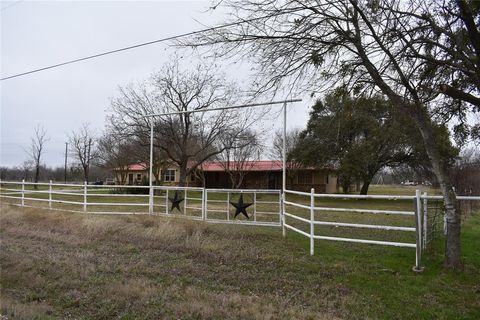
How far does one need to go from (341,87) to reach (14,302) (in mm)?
7675

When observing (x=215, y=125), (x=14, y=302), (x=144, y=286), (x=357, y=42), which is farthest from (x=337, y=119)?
(x=215, y=125)

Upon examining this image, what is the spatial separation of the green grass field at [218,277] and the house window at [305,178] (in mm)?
31772

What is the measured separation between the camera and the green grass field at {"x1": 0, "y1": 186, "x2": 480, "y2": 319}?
5.82 m

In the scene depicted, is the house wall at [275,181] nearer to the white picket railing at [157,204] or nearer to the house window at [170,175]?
the house window at [170,175]

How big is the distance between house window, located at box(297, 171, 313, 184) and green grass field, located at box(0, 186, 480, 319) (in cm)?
3177

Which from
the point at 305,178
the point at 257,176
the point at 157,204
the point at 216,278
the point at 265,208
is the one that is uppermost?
the point at 257,176

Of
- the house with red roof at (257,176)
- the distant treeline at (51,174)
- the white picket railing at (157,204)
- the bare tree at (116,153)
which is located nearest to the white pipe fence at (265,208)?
the white picket railing at (157,204)

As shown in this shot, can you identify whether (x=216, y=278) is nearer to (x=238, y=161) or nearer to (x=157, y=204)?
(x=157, y=204)

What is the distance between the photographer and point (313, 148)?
3444cm

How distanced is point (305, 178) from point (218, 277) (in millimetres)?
37157

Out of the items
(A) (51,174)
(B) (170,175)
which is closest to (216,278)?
(B) (170,175)

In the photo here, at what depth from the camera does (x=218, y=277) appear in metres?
7.54

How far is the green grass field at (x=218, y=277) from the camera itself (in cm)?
582

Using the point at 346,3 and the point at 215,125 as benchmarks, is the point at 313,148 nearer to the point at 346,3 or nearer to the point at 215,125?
the point at 215,125
